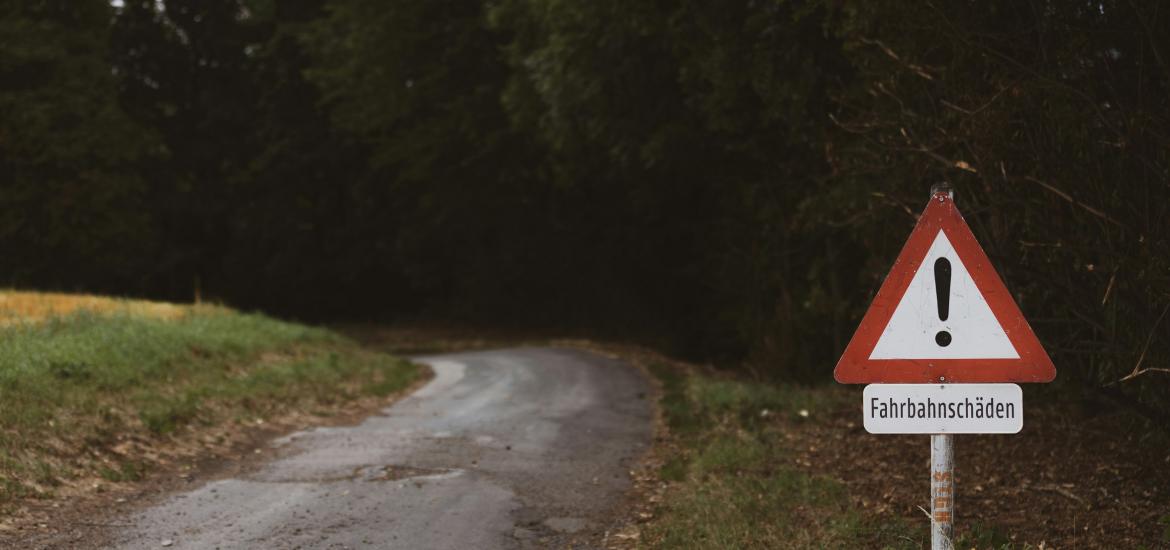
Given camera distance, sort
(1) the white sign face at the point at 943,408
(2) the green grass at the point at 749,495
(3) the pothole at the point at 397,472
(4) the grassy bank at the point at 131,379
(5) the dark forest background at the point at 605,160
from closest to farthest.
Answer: (1) the white sign face at the point at 943,408 → (2) the green grass at the point at 749,495 → (5) the dark forest background at the point at 605,160 → (4) the grassy bank at the point at 131,379 → (3) the pothole at the point at 397,472

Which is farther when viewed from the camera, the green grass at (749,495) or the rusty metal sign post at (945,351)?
the green grass at (749,495)

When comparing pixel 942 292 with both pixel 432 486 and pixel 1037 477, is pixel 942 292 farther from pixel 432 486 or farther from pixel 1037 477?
pixel 432 486

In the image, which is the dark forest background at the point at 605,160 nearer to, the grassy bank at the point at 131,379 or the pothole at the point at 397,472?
the pothole at the point at 397,472

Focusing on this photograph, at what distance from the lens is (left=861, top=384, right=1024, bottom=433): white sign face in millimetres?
4117

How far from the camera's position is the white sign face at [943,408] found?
4.12 m

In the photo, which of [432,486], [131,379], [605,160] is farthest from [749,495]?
[605,160]

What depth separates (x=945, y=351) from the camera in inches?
166

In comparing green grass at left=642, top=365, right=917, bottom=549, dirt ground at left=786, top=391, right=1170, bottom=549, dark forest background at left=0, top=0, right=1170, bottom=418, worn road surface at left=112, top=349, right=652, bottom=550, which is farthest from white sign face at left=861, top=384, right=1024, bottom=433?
worn road surface at left=112, top=349, right=652, bottom=550

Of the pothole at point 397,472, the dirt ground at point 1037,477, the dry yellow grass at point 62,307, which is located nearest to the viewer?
the dirt ground at point 1037,477

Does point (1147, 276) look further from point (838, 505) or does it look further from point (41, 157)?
point (41, 157)

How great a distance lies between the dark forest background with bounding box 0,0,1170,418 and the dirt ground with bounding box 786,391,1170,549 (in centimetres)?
58

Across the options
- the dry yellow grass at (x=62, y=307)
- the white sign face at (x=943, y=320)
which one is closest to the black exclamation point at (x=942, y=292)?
the white sign face at (x=943, y=320)

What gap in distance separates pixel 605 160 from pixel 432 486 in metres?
19.2

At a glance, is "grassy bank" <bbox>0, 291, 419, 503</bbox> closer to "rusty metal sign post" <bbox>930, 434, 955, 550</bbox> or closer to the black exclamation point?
"rusty metal sign post" <bbox>930, 434, 955, 550</bbox>
